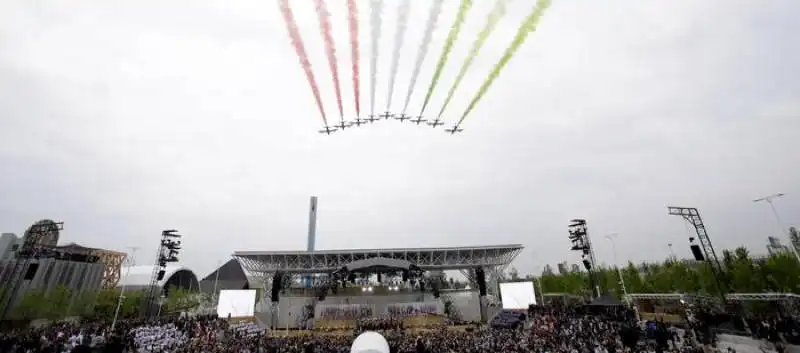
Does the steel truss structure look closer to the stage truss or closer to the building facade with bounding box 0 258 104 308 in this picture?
the building facade with bounding box 0 258 104 308

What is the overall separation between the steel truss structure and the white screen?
5169 mm

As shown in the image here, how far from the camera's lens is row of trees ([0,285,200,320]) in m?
48.8

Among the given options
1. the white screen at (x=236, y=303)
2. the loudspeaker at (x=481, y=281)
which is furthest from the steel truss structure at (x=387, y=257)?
the white screen at (x=236, y=303)

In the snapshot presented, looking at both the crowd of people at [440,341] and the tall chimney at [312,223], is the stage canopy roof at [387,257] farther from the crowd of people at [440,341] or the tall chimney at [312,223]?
the tall chimney at [312,223]

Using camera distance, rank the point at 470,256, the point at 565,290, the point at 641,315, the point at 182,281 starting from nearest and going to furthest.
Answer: the point at 641,315 → the point at 470,256 → the point at 565,290 → the point at 182,281

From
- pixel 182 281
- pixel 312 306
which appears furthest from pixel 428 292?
pixel 182 281

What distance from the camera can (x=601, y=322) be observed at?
30.6 m

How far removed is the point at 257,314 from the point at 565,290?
2384 inches

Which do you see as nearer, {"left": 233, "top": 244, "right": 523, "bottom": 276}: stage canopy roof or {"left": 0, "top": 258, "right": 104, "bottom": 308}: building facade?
{"left": 233, "top": 244, "right": 523, "bottom": 276}: stage canopy roof

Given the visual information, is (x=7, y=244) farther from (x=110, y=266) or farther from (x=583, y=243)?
(x=583, y=243)

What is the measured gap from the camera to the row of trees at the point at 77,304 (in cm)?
4884

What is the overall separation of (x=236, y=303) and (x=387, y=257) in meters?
21.8

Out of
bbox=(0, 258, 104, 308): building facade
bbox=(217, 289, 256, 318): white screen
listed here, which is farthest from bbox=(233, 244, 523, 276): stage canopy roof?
bbox=(0, 258, 104, 308): building facade

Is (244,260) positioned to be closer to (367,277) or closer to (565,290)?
(367,277)
